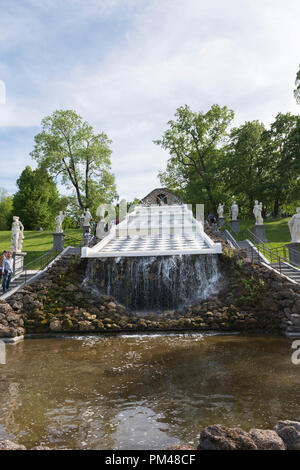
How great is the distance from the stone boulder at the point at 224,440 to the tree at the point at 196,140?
3516 centimetres

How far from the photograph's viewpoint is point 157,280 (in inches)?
583

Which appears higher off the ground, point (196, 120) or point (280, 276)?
point (196, 120)

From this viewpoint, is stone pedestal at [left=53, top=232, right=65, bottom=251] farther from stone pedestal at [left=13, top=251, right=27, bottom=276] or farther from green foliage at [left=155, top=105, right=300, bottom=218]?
green foliage at [left=155, top=105, right=300, bottom=218]

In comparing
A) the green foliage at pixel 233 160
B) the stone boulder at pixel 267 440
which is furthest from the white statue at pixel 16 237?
the green foliage at pixel 233 160

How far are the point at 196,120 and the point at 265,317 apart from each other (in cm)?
3301

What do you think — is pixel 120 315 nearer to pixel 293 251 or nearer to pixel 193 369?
pixel 193 369

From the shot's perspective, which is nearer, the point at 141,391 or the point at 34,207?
the point at 141,391

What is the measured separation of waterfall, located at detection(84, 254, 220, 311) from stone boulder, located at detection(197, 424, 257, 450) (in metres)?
10.1

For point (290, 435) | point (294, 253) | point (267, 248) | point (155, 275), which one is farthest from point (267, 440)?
point (267, 248)

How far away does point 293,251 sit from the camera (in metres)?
15.1

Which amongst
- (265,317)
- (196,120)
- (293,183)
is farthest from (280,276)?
(196,120)

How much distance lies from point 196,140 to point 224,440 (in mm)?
39915

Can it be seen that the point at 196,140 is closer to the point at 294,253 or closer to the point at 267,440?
the point at 294,253

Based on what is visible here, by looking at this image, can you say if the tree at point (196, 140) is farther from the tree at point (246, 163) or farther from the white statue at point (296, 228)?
the white statue at point (296, 228)
